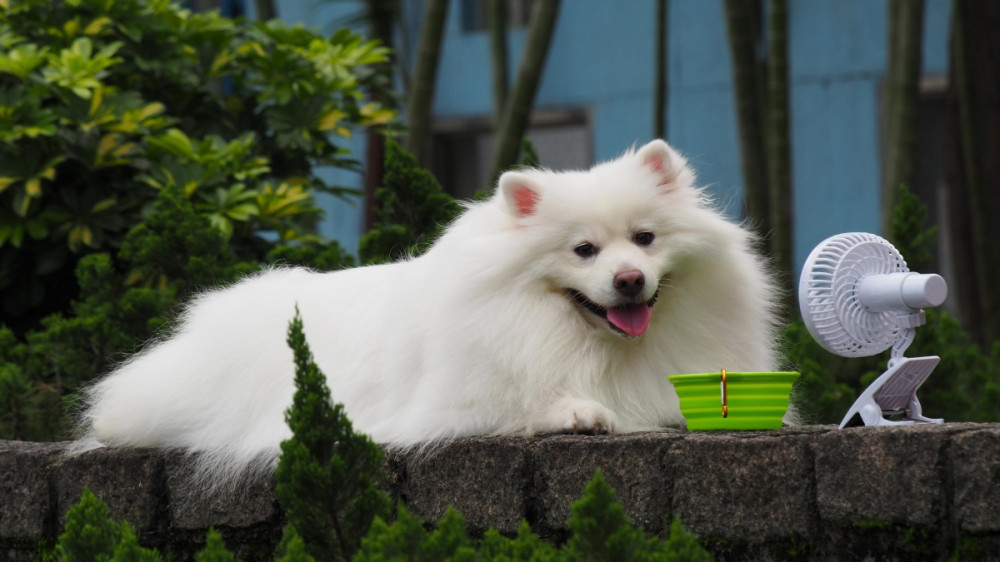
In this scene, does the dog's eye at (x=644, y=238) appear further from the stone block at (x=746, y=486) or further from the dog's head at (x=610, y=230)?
the stone block at (x=746, y=486)

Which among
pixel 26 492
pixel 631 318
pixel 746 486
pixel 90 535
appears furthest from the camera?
pixel 26 492

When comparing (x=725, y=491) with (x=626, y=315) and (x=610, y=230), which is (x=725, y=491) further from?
(x=610, y=230)

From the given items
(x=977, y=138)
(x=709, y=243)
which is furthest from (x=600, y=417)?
(x=977, y=138)

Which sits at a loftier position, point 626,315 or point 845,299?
point 845,299

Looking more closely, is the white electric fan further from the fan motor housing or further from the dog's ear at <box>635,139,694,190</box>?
the dog's ear at <box>635,139,694,190</box>

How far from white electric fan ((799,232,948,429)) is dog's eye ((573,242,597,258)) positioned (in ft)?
1.99

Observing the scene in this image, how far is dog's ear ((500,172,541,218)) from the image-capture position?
3.75 metres

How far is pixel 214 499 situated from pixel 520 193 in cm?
129

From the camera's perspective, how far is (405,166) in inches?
227

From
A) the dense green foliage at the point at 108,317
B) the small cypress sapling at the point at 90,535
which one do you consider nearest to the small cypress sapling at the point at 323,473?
the small cypress sapling at the point at 90,535

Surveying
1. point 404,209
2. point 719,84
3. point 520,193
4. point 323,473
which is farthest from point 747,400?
point 719,84

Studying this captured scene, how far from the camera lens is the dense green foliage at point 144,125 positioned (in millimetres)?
5832

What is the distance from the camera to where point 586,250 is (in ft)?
12.1

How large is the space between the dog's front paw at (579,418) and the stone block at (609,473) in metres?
0.11
